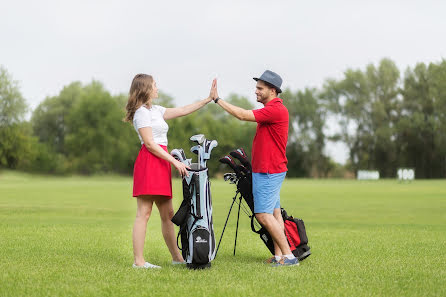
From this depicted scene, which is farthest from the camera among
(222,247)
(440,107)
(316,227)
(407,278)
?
(440,107)

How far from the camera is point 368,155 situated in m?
73.7

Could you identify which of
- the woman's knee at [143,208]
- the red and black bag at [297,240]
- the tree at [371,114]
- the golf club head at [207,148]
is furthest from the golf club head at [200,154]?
the tree at [371,114]

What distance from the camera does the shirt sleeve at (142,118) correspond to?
20.9ft

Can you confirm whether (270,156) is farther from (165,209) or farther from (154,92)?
(154,92)

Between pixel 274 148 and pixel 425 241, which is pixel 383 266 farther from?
pixel 425 241

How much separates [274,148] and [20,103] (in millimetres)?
72181

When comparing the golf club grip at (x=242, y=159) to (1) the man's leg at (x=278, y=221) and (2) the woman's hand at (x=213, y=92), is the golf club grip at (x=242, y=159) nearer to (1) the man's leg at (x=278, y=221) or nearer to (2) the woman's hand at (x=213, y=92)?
(1) the man's leg at (x=278, y=221)

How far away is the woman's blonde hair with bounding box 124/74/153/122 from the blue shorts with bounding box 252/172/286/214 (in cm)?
157

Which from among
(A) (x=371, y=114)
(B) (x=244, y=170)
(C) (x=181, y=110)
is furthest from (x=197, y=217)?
(A) (x=371, y=114)

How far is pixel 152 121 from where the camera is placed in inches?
254

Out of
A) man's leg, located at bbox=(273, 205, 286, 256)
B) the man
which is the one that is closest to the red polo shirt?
the man

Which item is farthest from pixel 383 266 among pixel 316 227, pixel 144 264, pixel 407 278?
pixel 316 227

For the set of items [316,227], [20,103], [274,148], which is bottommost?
[316,227]

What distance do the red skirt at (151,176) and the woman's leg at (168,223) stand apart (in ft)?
0.78
